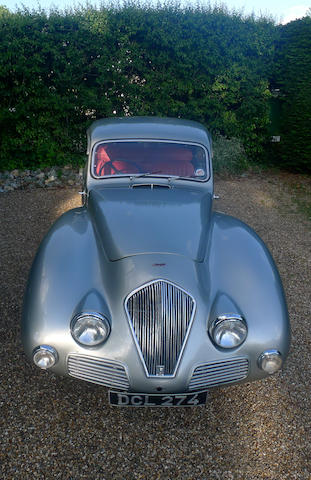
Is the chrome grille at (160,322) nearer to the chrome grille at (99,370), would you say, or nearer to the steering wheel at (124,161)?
the chrome grille at (99,370)

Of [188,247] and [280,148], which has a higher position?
[188,247]

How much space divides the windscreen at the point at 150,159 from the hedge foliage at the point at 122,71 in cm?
437

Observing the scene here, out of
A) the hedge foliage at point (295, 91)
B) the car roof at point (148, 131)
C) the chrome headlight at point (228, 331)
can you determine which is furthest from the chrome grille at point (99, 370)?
the hedge foliage at point (295, 91)

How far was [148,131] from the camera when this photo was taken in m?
4.31

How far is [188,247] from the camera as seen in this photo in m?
3.02

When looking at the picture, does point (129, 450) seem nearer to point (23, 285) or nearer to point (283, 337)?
point (283, 337)

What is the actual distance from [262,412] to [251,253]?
3.95 feet

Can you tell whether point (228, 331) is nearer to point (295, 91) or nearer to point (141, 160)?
point (141, 160)

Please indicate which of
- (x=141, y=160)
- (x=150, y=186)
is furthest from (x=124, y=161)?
(x=150, y=186)

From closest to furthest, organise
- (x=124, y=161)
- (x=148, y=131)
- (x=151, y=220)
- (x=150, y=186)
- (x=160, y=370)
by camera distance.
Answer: (x=160, y=370) → (x=151, y=220) → (x=150, y=186) → (x=124, y=161) → (x=148, y=131)

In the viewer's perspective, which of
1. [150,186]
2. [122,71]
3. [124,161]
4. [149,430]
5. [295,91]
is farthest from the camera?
[295,91]

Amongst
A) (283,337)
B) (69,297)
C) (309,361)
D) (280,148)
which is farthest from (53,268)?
(280,148)

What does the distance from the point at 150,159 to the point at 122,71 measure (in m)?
4.93

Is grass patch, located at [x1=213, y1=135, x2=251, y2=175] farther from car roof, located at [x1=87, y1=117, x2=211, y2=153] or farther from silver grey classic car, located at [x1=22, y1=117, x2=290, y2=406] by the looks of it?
silver grey classic car, located at [x1=22, y1=117, x2=290, y2=406]
